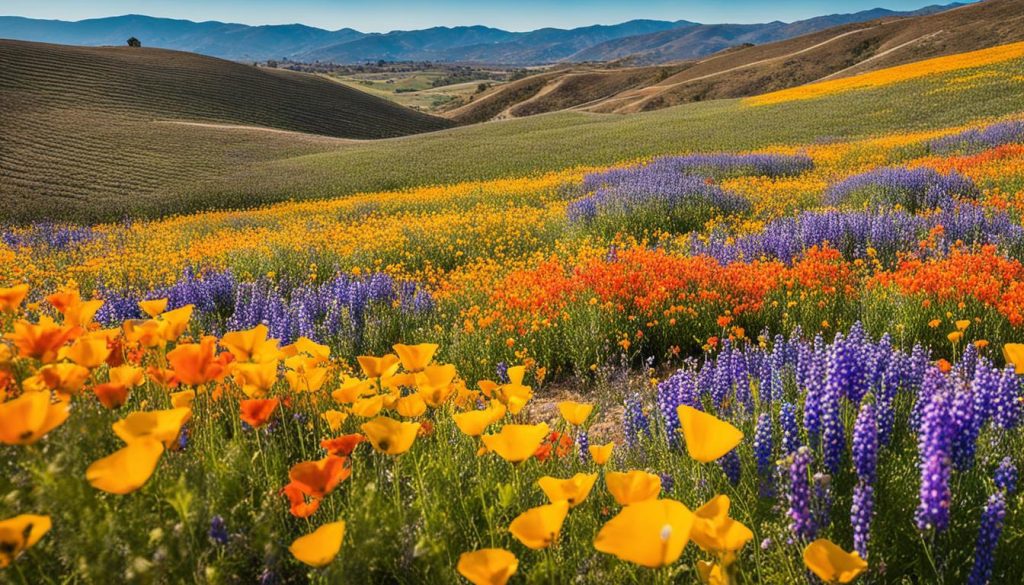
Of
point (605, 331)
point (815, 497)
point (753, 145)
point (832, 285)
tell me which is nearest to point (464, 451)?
point (815, 497)

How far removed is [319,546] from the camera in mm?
1150

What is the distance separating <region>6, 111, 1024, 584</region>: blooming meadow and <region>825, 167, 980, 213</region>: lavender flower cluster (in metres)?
2.25

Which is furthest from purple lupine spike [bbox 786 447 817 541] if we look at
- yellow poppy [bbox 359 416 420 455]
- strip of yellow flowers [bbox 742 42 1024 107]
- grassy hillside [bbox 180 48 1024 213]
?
strip of yellow flowers [bbox 742 42 1024 107]

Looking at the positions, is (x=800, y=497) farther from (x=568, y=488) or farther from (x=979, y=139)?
(x=979, y=139)

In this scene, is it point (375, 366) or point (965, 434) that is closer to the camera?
point (965, 434)

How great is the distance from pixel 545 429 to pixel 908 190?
10.5 metres

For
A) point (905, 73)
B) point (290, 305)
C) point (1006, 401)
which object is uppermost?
point (905, 73)

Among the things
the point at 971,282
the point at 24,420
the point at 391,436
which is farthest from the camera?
the point at 971,282

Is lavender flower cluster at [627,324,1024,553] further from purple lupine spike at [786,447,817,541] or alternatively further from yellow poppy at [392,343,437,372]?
yellow poppy at [392,343,437,372]

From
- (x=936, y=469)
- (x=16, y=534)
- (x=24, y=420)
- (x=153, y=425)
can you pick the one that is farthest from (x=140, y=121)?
(x=936, y=469)

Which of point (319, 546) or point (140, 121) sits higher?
point (319, 546)

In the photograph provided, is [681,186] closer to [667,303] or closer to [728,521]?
[667,303]

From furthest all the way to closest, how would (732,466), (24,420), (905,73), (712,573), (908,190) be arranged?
1. (905,73)
2. (908,190)
3. (732,466)
4. (712,573)
5. (24,420)

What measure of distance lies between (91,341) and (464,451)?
1382 millimetres
